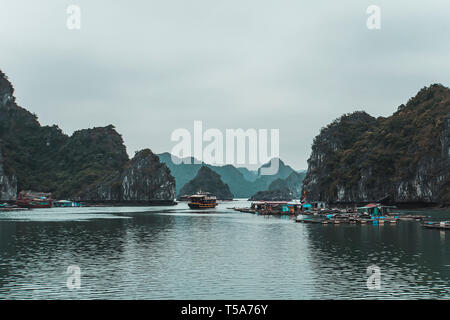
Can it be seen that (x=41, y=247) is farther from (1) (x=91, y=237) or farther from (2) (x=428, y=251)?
(2) (x=428, y=251)

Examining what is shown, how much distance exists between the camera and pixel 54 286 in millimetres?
35719

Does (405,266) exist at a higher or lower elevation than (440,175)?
lower

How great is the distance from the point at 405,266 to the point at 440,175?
160 m

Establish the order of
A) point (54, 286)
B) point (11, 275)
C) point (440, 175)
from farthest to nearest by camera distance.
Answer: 1. point (440, 175)
2. point (11, 275)
3. point (54, 286)

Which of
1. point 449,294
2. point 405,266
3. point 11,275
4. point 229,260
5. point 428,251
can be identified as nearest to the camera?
point 449,294

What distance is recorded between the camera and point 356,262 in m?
46.6

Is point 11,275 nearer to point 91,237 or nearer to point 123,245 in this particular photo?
point 123,245

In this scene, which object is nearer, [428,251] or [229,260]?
[229,260]

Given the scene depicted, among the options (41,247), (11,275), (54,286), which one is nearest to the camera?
(54,286)
